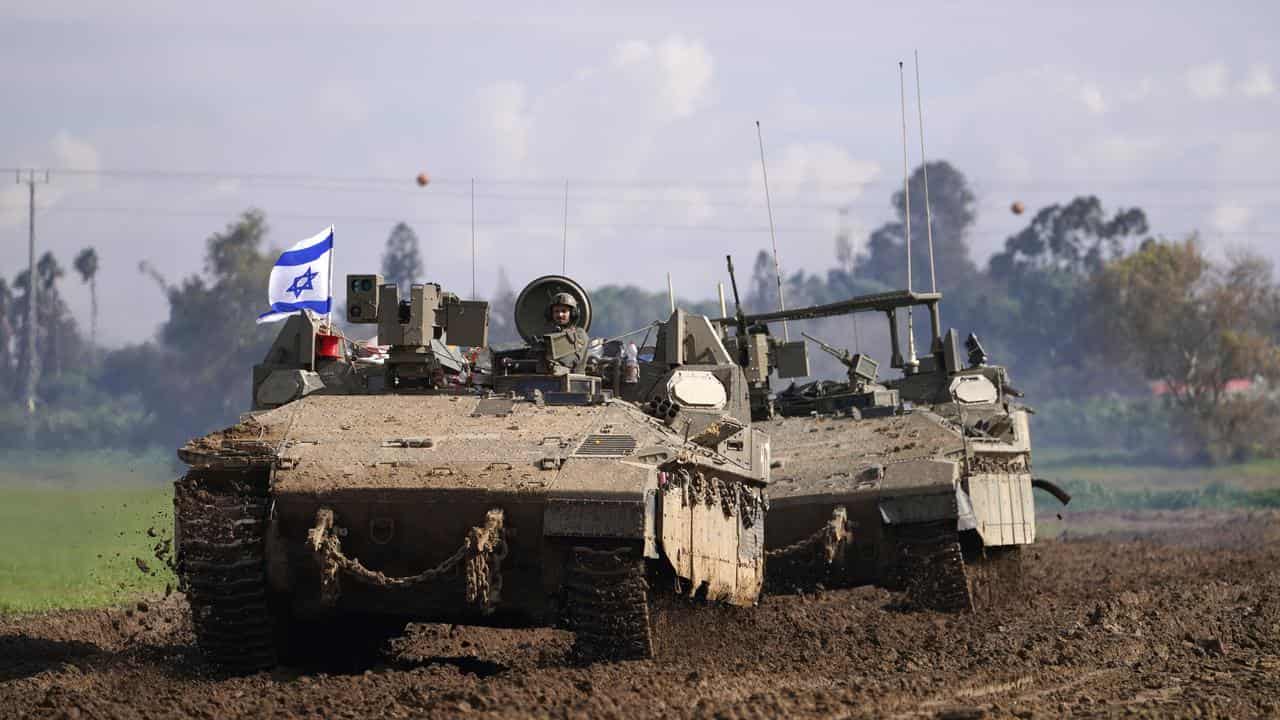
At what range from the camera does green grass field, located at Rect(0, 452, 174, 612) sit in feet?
78.9

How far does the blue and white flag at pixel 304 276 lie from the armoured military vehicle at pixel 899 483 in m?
5.21

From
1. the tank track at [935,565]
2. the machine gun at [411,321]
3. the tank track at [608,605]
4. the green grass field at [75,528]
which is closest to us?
the tank track at [608,605]

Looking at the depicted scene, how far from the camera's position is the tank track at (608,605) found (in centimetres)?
1239

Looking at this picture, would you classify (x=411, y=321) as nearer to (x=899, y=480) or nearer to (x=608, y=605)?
(x=608, y=605)

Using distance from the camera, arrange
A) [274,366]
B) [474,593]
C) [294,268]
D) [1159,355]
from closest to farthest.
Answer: [474,593] < [274,366] < [294,268] < [1159,355]

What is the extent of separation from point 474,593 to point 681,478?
184cm

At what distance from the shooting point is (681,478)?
13391 mm

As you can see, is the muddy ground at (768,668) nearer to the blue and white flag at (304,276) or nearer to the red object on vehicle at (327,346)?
the red object on vehicle at (327,346)

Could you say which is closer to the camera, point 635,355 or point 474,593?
point 474,593

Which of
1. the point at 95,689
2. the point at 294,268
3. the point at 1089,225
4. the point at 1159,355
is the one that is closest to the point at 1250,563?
the point at 294,268

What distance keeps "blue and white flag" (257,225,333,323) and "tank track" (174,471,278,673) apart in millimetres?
9076

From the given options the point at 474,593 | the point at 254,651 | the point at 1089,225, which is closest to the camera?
the point at 474,593

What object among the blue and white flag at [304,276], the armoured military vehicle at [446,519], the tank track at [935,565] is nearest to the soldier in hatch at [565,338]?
the armoured military vehicle at [446,519]

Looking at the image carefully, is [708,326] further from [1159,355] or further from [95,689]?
[1159,355]
